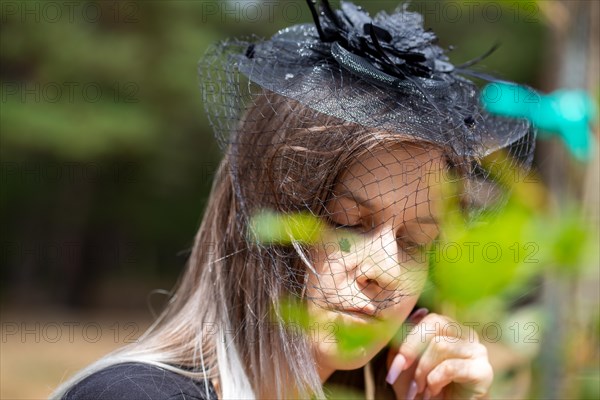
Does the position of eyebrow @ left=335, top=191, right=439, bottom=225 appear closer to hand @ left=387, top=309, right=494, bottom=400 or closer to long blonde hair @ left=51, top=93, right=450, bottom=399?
long blonde hair @ left=51, top=93, right=450, bottom=399

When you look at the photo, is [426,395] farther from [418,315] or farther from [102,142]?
[102,142]

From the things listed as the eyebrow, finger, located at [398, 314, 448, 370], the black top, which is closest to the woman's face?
the eyebrow

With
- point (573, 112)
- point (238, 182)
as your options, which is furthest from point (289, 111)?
point (573, 112)

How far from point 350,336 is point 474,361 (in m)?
1.23

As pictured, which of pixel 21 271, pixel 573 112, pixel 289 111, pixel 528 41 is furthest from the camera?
pixel 21 271

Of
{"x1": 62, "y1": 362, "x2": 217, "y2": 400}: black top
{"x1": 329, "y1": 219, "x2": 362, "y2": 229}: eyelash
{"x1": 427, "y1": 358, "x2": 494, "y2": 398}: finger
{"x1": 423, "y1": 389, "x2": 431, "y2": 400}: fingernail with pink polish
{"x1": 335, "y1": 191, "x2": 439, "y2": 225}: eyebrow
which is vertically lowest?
{"x1": 423, "y1": 389, "x2": 431, "y2": 400}: fingernail with pink polish

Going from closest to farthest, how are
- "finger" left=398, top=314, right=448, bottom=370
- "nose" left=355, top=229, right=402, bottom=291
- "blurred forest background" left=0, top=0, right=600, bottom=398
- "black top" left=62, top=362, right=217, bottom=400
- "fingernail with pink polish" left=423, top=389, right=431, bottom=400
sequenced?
"nose" left=355, top=229, right=402, bottom=291 < "black top" left=62, top=362, right=217, bottom=400 < "finger" left=398, top=314, right=448, bottom=370 < "fingernail with pink polish" left=423, top=389, right=431, bottom=400 < "blurred forest background" left=0, top=0, right=600, bottom=398

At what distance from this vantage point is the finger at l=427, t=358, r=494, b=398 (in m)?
1.74

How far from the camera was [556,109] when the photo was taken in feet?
3.61

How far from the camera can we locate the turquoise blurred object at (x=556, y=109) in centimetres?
71

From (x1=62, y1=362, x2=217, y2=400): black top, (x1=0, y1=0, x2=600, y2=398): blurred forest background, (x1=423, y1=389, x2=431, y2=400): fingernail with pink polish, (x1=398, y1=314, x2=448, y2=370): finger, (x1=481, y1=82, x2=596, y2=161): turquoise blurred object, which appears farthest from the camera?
(x1=0, y1=0, x2=600, y2=398): blurred forest background

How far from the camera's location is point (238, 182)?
1650 mm

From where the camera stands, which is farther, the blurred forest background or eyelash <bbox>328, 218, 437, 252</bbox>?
the blurred forest background

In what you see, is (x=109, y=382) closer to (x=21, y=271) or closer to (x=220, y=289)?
(x=220, y=289)
